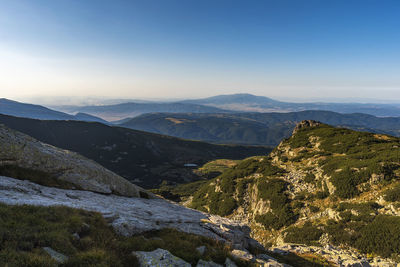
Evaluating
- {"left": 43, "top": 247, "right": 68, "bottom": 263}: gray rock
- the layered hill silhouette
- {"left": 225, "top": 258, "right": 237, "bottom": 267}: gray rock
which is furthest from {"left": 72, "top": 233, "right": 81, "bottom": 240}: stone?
the layered hill silhouette

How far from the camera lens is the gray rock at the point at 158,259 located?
24.3 ft

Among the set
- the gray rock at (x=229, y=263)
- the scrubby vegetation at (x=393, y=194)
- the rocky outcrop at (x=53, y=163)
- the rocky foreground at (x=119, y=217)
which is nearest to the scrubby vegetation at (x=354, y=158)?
the scrubby vegetation at (x=393, y=194)

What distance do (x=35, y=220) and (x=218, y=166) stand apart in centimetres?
14579

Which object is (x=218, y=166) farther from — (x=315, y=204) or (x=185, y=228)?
(x=185, y=228)

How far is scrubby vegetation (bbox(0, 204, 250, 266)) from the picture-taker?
6.30m

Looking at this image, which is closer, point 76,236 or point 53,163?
point 76,236

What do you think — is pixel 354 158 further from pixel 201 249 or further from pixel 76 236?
pixel 76 236

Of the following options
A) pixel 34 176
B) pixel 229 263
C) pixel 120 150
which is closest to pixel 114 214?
pixel 229 263

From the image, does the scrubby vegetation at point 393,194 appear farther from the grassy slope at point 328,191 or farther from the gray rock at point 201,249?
the gray rock at point 201,249

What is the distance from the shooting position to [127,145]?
176 m

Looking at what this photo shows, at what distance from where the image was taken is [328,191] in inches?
1109

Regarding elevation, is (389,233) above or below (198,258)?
below

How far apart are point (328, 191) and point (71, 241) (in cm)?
3229

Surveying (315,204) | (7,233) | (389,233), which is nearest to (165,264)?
(7,233)
